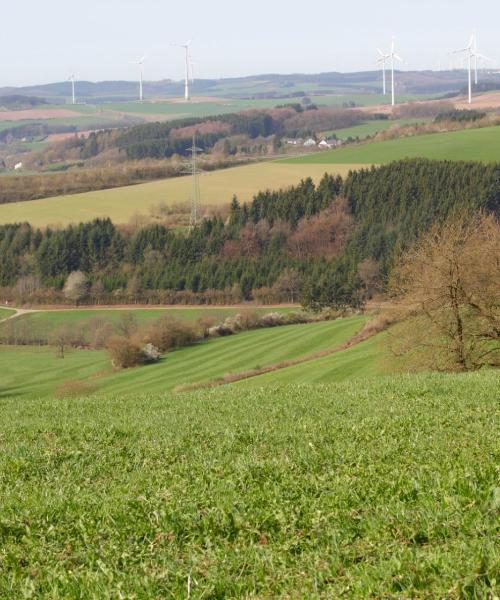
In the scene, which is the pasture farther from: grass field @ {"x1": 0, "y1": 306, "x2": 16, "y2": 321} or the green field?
the green field

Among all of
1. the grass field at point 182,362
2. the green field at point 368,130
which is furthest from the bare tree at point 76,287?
the green field at point 368,130

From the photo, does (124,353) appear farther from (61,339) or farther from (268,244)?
(268,244)

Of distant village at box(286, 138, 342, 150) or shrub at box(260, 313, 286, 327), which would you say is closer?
shrub at box(260, 313, 286, 327)

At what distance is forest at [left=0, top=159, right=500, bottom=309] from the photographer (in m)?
93.6

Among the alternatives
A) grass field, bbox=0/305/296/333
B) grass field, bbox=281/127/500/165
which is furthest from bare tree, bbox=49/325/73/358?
grass field, bbox=281/127/500/165

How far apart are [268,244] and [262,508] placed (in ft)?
335

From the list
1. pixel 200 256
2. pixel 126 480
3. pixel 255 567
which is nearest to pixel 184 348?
pixel 200 256

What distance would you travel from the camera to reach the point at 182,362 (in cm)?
6122

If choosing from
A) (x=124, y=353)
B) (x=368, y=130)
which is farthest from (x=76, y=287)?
(x=368, y=130)

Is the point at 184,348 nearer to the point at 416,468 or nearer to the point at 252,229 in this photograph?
the point at 252,229

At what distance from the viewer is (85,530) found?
976 cm

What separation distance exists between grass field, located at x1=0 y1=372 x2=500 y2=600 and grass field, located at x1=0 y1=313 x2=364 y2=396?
35424 mm

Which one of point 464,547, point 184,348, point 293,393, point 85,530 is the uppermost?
point 464,547

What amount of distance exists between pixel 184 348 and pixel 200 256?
39.3 meters
